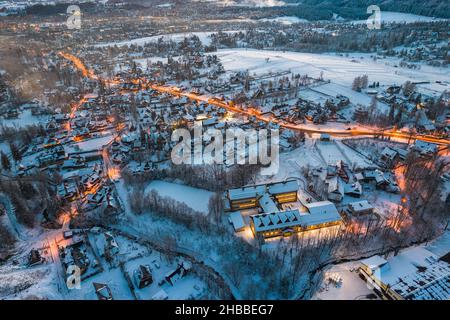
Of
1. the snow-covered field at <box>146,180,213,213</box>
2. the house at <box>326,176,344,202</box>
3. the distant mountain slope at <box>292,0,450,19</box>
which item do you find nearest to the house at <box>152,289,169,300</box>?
the snow-covered field at <box>146,180,213,213</box>

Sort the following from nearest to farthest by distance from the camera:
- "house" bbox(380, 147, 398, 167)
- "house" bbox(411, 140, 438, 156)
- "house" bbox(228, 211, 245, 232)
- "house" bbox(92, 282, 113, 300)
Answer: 1. "house" bbox(92, 282, 113, 300)
2. "house" bbox(228, 211, 245, 232)
3. "house" bbox(380, 147, 398, 167)
4. "house" bbox(411, 140, 438, 156)

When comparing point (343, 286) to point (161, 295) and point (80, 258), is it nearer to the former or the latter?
point (161, 295)

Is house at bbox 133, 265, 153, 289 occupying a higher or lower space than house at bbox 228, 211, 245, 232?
lower

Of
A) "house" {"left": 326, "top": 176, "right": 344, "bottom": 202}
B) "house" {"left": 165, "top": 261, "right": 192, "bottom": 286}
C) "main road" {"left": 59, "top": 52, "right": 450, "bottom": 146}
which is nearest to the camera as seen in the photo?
"house" {"left": 165, "top": 261, "right": 192, "bottom": 286}

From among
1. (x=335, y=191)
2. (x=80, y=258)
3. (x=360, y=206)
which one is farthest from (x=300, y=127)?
(x=80, y=258)

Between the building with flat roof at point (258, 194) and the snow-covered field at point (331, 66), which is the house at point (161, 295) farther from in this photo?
the snow-covered field at point (331, 66)

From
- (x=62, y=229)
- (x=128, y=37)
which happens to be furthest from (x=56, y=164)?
(x=128, y=37)

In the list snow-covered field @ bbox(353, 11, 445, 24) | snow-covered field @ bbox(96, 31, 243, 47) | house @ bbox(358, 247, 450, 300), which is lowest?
house @ bbox(358, 247, 450, 300)

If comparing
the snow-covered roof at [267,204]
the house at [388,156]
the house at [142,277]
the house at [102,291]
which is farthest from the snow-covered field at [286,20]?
the house at [102,291]

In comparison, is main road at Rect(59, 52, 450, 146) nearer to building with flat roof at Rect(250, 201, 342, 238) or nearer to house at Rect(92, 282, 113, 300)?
building with flat roof at Rect(250, 201, 342, 238)
